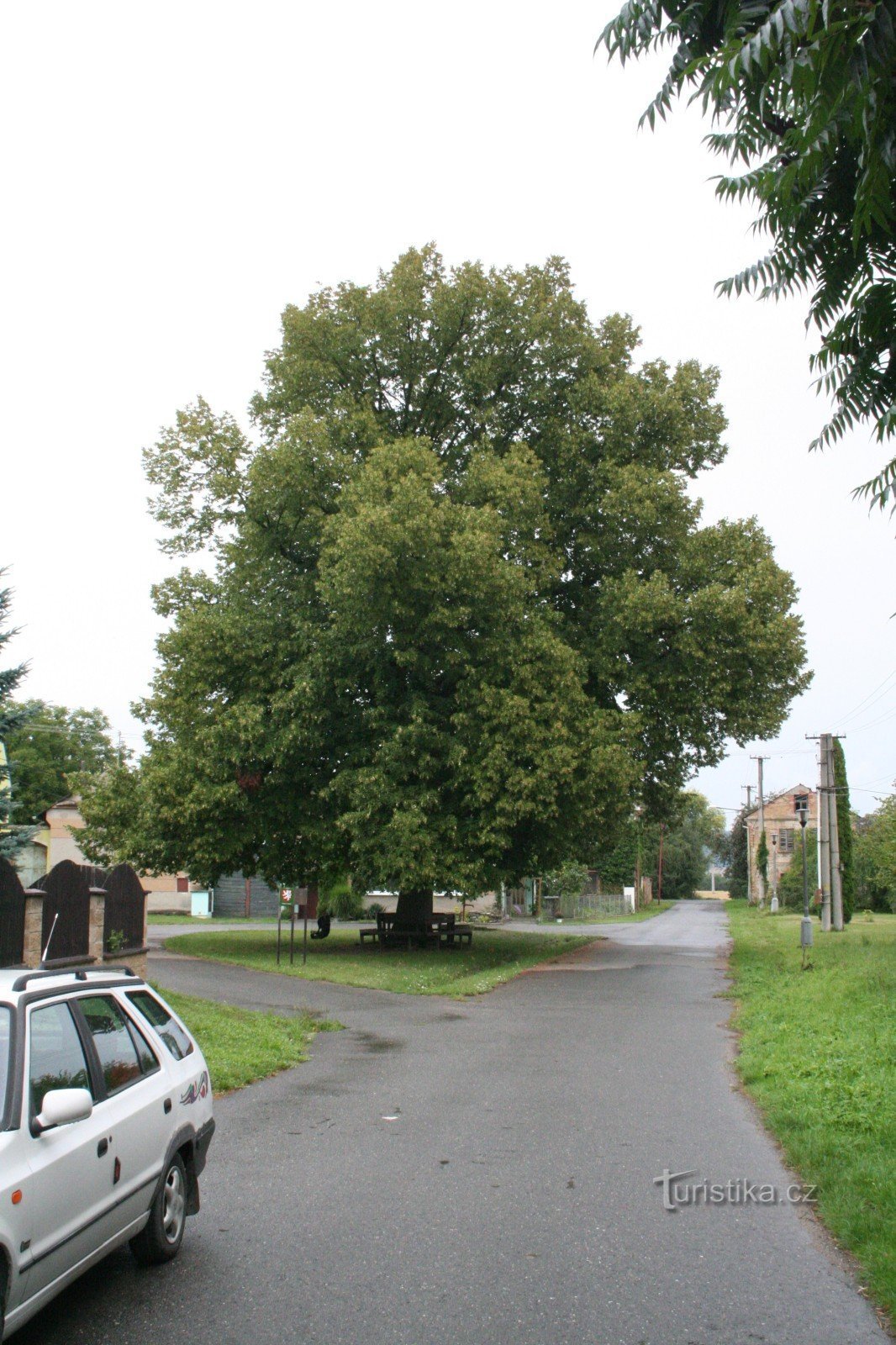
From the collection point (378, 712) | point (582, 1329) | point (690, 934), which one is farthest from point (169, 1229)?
point (690, 934)

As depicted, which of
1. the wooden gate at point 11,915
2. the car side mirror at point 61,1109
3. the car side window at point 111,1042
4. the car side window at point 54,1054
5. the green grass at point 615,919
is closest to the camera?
the car side mirror at point 61,1109

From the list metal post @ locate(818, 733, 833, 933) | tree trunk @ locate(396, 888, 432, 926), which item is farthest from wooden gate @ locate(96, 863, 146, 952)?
metal post @ locate(818, 733, 833, 933)

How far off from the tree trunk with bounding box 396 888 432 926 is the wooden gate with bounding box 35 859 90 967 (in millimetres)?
15102

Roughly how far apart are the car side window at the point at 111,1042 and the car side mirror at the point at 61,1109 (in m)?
0.73

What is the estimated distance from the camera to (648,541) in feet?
88.1

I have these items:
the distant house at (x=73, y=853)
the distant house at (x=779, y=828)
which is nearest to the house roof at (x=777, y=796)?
the distant house at (x=779, y=828)

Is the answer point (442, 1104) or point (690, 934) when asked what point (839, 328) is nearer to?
point (442, 1104)

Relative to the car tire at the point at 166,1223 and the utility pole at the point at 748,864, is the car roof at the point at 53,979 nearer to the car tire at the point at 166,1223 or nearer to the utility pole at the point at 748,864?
the car tire at the point at 166,1223

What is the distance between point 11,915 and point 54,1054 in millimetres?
7712

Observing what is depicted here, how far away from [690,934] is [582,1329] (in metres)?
37.4

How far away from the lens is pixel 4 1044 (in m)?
4.65

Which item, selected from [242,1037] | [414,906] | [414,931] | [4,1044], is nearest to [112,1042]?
[4,1044]

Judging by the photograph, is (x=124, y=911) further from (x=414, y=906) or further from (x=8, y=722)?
(x=414, y=906)

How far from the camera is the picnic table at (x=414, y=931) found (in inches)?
1102
